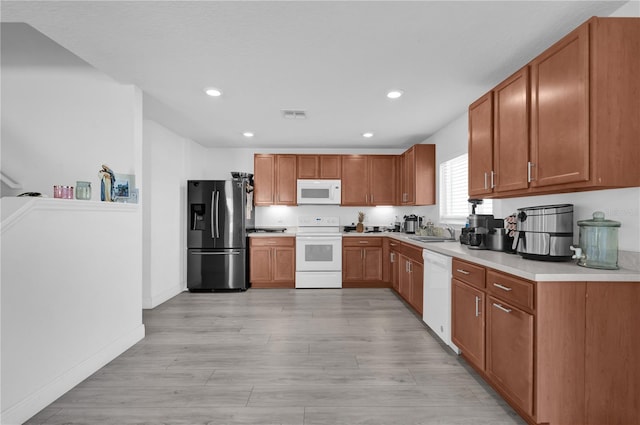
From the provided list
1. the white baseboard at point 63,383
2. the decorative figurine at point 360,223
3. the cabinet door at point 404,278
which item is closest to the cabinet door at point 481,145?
the cabinet door at point 404,278

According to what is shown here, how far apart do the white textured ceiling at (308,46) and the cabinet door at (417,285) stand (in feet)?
6.22

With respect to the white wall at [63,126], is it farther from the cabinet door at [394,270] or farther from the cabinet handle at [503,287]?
the cabinet door at [394,270]

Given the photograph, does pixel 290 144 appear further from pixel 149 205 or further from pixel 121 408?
pixel 121 408

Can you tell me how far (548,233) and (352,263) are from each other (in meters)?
3.35

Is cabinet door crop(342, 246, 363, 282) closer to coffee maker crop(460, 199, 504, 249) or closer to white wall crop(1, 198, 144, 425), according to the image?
coffee maker crop(460, 199, 504, 249)

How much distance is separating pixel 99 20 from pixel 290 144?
11.4ft

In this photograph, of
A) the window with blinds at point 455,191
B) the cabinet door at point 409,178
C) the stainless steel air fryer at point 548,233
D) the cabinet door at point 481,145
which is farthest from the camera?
the cabinet door at point 409,178

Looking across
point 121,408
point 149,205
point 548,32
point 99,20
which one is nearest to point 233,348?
point 121,408

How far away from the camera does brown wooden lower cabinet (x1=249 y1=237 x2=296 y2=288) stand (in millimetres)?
5070

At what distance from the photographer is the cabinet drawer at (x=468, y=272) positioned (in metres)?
2.20

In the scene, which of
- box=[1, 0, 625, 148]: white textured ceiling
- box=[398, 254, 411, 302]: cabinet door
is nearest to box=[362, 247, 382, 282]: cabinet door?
box=[398, 254, 411, 302]: cabinet door

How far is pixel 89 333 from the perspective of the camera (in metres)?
2.34

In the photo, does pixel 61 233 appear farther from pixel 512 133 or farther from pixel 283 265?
pixel 512 133

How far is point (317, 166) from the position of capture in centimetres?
535
